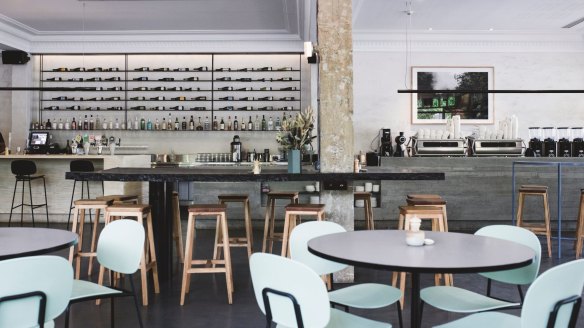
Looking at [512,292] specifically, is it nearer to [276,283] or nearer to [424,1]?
[276,283]

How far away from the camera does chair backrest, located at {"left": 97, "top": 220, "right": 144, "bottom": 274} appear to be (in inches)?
113

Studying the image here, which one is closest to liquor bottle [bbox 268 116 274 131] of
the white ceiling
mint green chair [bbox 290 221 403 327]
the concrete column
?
the white ceiling

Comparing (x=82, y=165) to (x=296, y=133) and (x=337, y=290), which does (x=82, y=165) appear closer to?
(x=296, y=133)

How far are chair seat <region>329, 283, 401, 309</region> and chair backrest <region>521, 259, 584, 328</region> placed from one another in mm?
821

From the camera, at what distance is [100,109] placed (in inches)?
390

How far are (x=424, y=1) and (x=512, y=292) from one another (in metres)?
4.70

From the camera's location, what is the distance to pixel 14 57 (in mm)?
9539

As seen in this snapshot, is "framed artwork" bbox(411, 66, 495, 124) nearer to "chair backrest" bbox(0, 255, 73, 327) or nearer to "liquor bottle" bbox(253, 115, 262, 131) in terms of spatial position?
"liquor bottle" bbox(253, 115, 262, 131)

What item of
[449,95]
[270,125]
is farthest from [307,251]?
[449,95]

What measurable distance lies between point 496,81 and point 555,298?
8.22 metres

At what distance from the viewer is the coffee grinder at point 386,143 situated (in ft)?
28.6

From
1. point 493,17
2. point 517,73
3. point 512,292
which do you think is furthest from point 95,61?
point 512,292

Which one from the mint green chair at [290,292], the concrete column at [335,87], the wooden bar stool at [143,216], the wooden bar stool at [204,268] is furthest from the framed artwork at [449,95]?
the mint green chair at [290,292]

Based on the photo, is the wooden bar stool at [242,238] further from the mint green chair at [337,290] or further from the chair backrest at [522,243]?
the chair backrest at [522,243]
